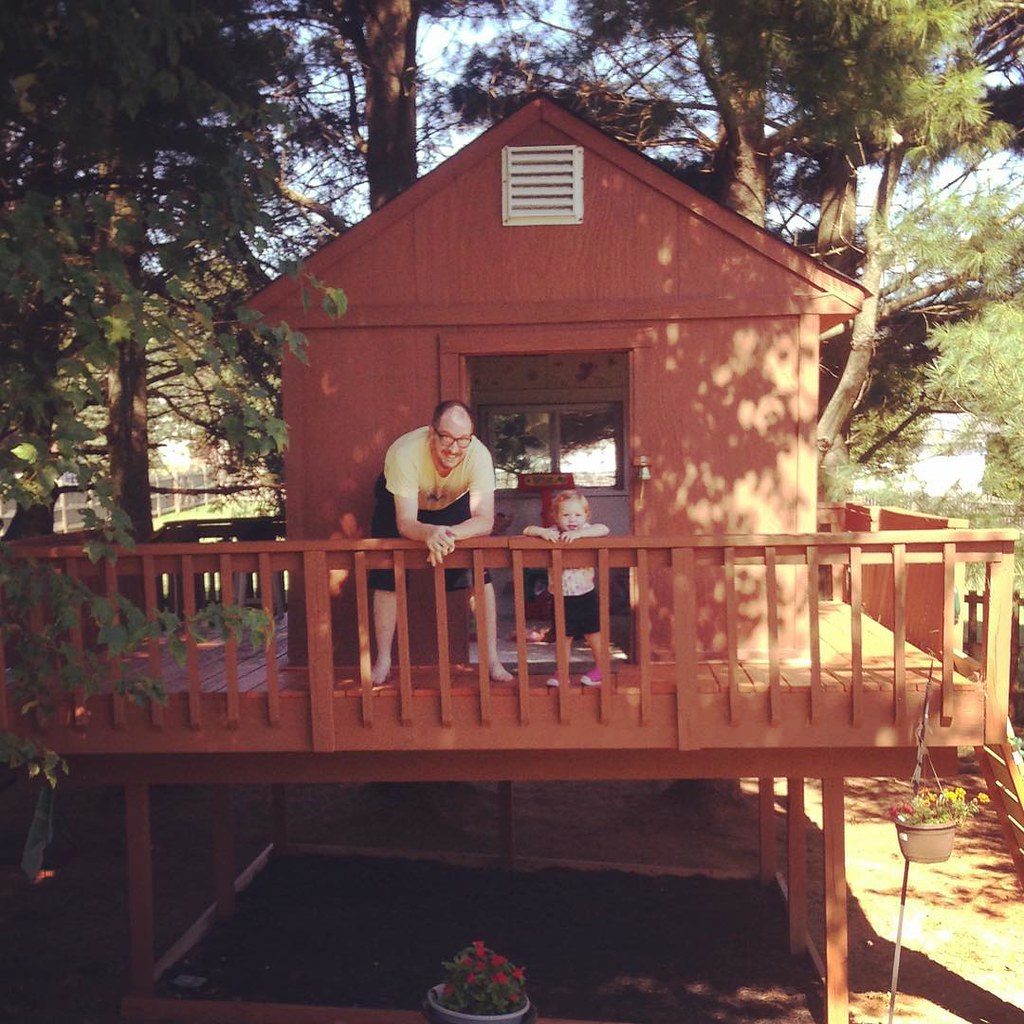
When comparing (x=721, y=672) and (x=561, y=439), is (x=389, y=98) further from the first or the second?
(x=721, y=672)

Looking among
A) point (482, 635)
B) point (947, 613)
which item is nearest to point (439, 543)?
point (482, 635)

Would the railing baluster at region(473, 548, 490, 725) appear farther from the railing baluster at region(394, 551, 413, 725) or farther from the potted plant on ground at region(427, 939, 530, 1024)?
the potted plant on ground at region(427, 939, 530, 1024)

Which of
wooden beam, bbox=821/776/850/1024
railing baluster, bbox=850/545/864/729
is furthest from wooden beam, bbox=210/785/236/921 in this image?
railing baluster, bbox=850/545/864/729

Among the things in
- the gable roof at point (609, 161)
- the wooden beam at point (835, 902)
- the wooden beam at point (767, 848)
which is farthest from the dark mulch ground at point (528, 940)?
the gable roof at point (609, 161)

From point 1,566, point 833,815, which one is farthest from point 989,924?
point 1,566

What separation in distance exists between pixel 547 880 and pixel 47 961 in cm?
362

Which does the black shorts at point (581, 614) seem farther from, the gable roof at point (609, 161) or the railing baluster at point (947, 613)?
the gable roof at point (609, 161)

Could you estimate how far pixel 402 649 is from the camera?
5.57 m

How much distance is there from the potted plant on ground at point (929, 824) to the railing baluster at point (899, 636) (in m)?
0.42

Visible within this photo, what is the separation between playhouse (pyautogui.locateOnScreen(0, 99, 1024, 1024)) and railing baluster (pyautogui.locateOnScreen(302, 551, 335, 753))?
0.04 ft

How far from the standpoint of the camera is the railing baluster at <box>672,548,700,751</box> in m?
5.53

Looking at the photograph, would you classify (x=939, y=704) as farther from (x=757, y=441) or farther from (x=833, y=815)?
(x=757, y=441)

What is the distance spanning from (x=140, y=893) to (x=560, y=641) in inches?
124

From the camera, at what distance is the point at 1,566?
13.0 ft
